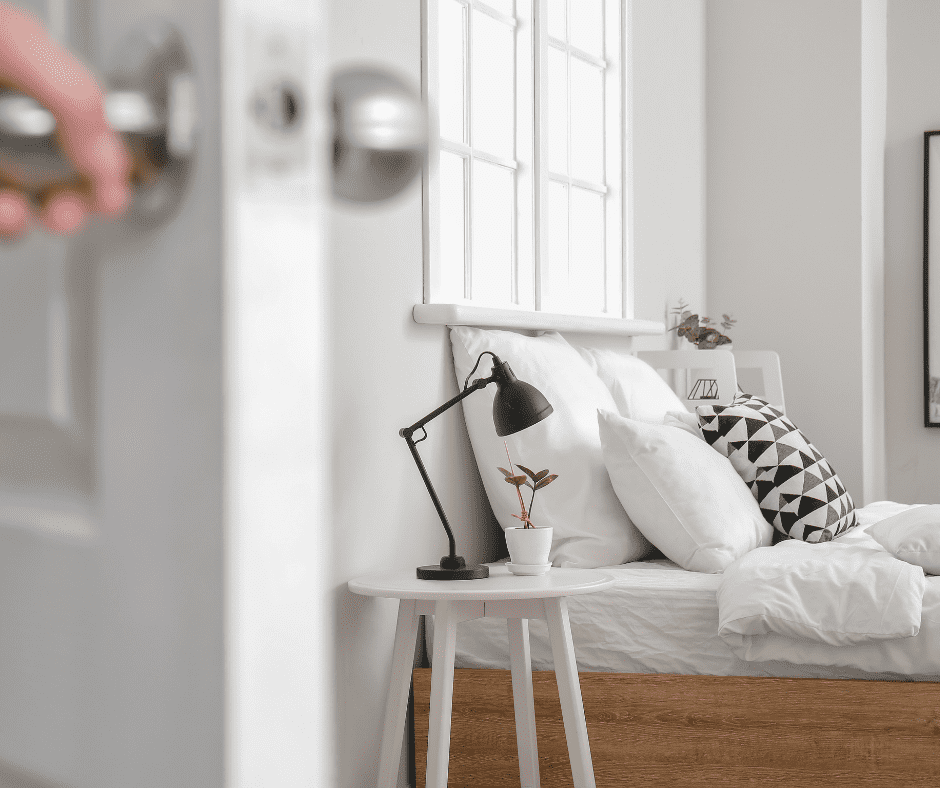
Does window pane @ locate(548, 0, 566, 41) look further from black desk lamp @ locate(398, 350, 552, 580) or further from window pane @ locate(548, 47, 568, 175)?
black desk lamp @ locate(398, 350, 552, 580)

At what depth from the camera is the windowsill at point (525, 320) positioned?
230 cm

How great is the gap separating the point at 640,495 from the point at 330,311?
2.68 ft

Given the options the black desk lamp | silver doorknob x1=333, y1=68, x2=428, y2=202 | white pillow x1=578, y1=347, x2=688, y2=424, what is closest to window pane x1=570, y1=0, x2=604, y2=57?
white pillow x1=578, y1=347, x2=688, y2=424

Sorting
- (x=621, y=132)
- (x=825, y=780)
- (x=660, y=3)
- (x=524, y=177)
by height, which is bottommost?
(x=825, y=780)

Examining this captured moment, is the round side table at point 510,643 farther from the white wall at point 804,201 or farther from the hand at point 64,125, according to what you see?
the white wall at point 804,201

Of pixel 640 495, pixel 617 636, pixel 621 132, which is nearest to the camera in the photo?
pixel 617 636

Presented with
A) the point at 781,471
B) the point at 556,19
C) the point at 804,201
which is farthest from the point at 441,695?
the point at 804,201

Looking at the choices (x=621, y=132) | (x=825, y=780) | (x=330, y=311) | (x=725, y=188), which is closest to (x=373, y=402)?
(x=330, y=311)

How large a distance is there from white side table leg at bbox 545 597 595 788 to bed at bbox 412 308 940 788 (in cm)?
18

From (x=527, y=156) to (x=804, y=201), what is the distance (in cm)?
203

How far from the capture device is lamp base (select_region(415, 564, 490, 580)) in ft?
6.38

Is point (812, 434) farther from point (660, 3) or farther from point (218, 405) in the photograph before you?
point (218, 405)

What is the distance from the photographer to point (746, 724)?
→ 1941 mm

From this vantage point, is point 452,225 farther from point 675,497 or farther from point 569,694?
point 569,694
